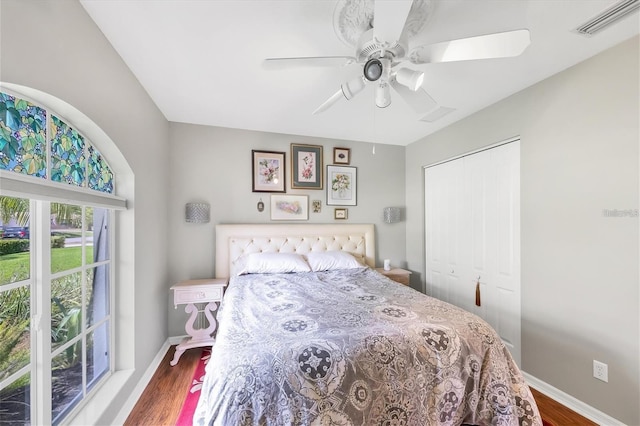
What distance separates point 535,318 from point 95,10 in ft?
12.5

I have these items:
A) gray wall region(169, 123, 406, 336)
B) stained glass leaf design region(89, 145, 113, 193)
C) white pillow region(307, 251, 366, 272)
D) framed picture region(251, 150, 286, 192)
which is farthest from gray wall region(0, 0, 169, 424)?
white pillow region(307, 251, 366, 272)

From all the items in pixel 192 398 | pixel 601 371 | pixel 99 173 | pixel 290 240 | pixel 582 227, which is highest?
pixel 99 173

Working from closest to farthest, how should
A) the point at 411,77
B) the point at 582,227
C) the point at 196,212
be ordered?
the point at 411,77 < the point at 582,227 < the point at 196,212

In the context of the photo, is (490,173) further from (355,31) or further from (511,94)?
(355,31)

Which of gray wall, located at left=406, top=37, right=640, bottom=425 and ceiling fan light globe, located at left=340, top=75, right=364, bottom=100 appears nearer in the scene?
ceiling fan light globe, located at left=340, top=75, right=364, bottom=100

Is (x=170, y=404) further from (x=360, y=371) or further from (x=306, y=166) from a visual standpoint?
(x=306, y=166)

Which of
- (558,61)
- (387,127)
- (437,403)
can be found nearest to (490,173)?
(558,61)

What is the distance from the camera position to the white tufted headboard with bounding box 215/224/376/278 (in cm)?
306

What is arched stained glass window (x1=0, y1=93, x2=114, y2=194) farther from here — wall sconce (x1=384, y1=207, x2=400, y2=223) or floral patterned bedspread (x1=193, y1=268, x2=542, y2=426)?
wall sconce (x1=384, y1=207, x2=400, y2=223)

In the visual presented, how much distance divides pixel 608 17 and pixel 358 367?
2.36 metres

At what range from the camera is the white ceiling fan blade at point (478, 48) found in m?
1.12

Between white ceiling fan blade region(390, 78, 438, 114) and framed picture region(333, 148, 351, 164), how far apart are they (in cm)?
187

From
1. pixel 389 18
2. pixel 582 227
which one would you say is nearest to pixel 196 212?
pixel 389 18

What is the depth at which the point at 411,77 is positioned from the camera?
54.7 inches
